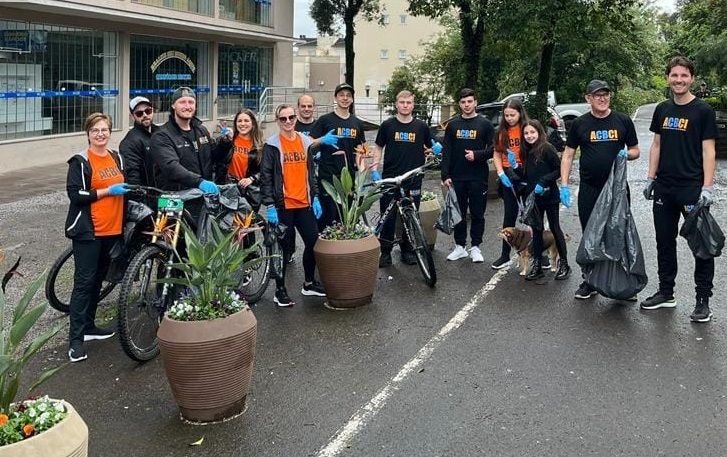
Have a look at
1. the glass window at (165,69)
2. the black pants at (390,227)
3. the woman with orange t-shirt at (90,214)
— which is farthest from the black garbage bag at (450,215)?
the glass window at (165,69)

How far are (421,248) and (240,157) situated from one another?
1960 millimetres

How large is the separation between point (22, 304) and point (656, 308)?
16.6 ft

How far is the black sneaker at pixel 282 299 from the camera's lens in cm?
639

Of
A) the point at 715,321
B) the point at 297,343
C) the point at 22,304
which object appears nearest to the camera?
the point at 22,304

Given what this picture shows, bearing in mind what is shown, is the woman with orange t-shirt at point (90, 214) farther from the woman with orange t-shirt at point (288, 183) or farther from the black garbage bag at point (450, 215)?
the black garbage bag at point (450, 215)

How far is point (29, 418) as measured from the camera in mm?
2906

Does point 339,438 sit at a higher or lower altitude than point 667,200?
lower

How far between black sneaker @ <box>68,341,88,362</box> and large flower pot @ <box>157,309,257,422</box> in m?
1.29

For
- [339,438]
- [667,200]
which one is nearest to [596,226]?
[667,200]

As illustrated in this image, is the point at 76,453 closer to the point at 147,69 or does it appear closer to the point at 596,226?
the point at 596,226

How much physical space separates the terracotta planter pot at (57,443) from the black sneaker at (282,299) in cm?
342

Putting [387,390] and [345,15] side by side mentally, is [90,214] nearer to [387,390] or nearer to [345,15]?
[387,390]

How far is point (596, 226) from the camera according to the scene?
6.28m

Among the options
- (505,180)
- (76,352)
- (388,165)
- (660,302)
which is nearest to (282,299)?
(76,352)
